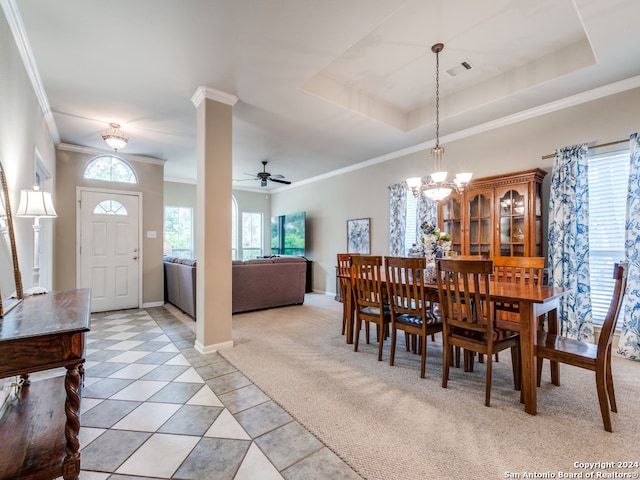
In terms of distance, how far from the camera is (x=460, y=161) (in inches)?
171

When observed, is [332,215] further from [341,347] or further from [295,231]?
[341,347]

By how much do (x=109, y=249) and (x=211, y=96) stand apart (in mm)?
3575

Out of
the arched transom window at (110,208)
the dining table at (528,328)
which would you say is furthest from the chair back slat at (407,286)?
the arched transom window at (110,208)

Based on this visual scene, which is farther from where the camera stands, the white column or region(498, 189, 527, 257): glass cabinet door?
region(498, 189, 527, 257): glass cabinet door

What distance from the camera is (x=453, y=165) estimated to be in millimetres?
4414

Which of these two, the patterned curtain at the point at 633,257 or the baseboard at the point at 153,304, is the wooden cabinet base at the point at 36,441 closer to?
the baseboard at the point at 153,304

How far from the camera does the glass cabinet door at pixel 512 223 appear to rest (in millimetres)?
3408

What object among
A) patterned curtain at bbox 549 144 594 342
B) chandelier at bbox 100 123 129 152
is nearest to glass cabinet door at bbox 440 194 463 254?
patterned curtain at bbox 549 144 594 342

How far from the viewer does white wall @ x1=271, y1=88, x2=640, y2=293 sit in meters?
3.14

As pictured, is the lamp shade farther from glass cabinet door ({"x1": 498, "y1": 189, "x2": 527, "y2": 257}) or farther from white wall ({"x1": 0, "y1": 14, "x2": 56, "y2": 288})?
glass cabinet door ({"x1": 498, "y1": 189, "x2": 527, "y2": 257})

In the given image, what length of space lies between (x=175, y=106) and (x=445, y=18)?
3006mm

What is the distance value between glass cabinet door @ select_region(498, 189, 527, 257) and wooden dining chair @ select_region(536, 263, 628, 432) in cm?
156

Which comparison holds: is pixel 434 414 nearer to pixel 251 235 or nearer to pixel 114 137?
pixel 114 137

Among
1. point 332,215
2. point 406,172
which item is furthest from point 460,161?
point 332,215
